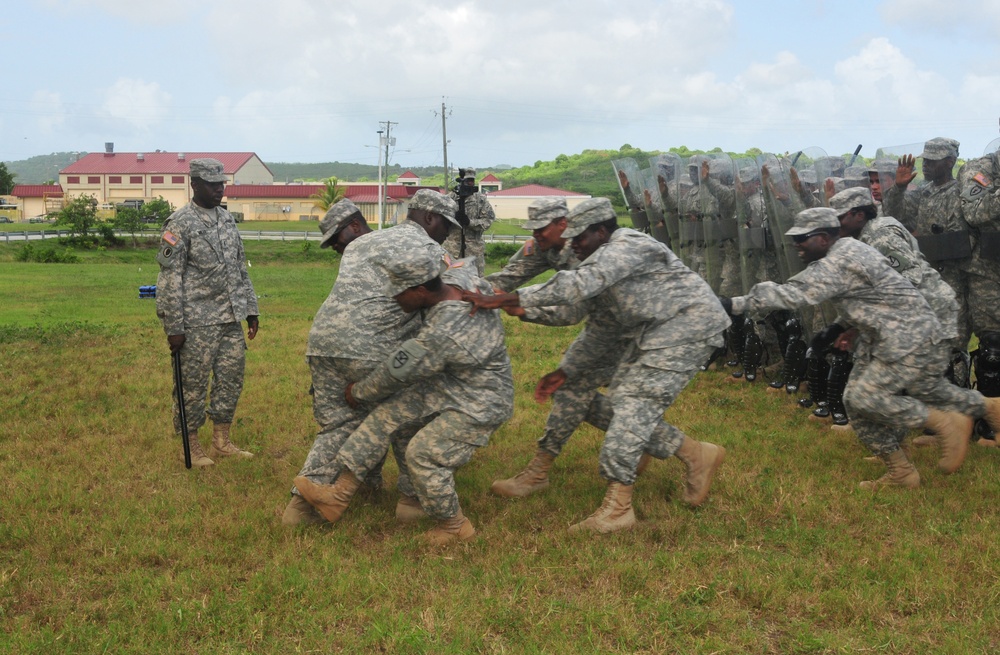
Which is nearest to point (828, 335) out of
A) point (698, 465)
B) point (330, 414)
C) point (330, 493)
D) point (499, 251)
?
point (698, 465)

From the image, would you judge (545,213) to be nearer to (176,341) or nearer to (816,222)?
(816,222)

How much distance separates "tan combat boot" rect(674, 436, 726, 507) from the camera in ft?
18.8

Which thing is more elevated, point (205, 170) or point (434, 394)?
point (205, 170)

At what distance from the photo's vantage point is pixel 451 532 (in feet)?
17.2

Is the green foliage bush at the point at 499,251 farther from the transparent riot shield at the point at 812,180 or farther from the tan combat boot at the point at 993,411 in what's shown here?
the tan combat boot at the point at 993,411

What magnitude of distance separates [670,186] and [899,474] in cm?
582

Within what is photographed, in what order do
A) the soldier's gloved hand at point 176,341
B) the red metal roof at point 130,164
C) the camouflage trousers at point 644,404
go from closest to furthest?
the camouflage trousers at point 644,404 < the soldier's gloved hand at point 176,341 < the red metal roof at point 130,164

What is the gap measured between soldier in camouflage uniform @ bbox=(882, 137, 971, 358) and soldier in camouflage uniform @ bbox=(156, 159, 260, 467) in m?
5.44

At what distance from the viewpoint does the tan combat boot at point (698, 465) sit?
572cm

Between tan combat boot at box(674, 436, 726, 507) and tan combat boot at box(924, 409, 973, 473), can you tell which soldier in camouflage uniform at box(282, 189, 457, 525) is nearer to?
tan combat boot at box(674, 436, 726, 507)

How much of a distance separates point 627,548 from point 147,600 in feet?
7.88

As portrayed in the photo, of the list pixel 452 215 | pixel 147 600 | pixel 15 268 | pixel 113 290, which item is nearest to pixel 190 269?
pixel 452 215

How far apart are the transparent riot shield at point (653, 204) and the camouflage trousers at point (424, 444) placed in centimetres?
710

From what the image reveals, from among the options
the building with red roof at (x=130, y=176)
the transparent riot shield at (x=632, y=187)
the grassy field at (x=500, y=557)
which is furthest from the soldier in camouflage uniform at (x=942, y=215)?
the building with red roof at (x=130, y=176)
